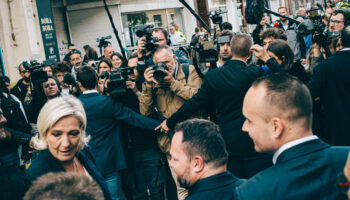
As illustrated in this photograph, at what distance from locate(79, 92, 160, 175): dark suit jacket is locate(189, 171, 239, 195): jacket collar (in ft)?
6.51

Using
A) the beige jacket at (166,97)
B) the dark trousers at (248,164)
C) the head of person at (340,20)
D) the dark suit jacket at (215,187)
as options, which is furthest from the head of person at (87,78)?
the head of person at (340,20)

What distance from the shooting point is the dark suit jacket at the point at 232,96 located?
11.2 feet

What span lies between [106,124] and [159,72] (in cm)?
80

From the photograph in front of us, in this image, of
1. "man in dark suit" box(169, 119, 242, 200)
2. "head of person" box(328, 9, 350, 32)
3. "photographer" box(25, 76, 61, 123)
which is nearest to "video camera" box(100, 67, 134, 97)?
"photographer" box(25, 76, 61, 123)

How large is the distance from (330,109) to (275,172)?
2061mm

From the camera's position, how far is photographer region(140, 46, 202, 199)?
3797mm

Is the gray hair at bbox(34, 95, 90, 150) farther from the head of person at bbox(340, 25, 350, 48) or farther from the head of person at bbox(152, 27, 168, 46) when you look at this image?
the head of person at bbox(152, 27, 168, 46)

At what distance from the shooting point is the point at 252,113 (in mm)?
1827

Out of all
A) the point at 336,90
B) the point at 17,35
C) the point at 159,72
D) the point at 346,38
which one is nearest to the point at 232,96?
the point at 159,72

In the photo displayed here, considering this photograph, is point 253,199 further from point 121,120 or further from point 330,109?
point 121,120

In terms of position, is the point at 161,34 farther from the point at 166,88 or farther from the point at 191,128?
the point at 191,128

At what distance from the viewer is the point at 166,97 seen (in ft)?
13.1

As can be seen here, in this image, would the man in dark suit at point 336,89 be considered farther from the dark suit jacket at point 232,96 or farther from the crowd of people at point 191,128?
the dark suit jacket at point 232,96

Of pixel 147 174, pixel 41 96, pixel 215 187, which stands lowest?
pixel 147 174
